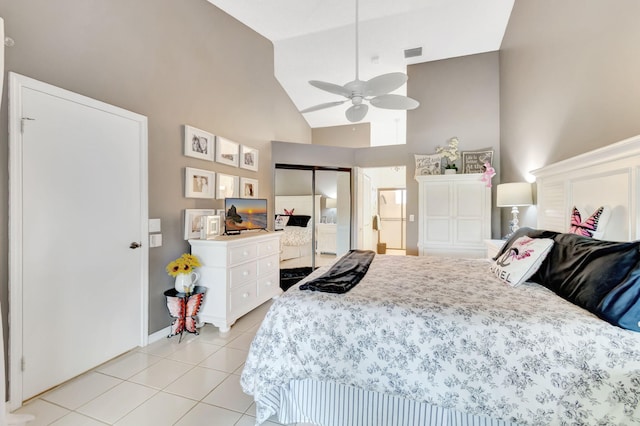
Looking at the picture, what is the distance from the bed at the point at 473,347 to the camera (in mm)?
1140

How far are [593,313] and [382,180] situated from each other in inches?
275

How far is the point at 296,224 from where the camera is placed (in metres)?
4.84

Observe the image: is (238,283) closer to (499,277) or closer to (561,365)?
(499,277)

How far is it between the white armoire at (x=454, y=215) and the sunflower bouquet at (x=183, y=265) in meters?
3.23

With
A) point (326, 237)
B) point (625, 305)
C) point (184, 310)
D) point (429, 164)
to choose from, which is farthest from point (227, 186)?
point (625, 305)

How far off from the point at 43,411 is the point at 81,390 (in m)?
0.22

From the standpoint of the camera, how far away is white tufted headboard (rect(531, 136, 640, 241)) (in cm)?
155

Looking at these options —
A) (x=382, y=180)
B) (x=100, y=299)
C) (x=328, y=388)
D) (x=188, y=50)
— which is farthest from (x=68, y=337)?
(x=382, y=180)

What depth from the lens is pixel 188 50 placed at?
9.76 ft

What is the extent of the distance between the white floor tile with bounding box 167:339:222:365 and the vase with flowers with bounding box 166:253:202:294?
0.49m

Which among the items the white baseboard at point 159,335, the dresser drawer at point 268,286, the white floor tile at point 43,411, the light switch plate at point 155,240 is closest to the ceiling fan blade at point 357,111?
the dresser drawer at point 268,286

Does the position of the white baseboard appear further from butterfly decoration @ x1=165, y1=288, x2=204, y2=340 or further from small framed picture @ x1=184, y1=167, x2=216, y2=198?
small framed picture @ x1=184, y1=167, x2=216, y2=198

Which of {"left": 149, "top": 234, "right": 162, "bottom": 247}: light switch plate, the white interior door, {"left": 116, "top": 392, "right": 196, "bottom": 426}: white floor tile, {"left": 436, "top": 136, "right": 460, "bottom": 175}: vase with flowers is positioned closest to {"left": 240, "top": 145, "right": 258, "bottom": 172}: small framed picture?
the white interior door

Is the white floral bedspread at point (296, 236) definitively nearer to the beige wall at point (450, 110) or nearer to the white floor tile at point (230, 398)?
the beige wall at point (450, 110)
